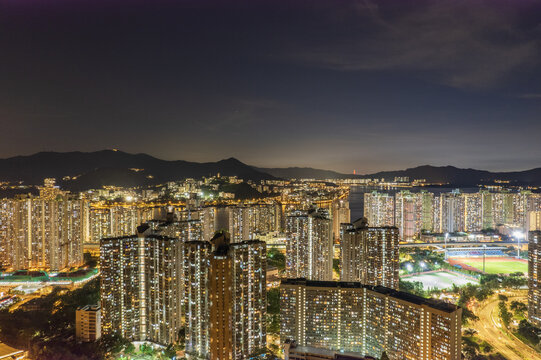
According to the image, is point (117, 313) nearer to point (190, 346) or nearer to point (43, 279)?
point (190, 346)

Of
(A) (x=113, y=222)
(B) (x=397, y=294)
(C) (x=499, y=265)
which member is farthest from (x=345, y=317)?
(A) (x=113, y=222)

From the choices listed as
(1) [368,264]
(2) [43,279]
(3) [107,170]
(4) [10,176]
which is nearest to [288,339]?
(1) [368,264]

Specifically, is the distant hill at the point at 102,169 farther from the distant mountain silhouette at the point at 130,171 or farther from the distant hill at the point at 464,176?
the distant hill at the point at 464,176

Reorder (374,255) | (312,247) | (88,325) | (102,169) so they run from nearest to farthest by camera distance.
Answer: (88,325) → (374,255) → (312,247) → (102,169)

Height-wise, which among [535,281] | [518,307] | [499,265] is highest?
[535,281]

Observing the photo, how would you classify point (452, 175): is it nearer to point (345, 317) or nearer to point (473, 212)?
point (473, 212)
